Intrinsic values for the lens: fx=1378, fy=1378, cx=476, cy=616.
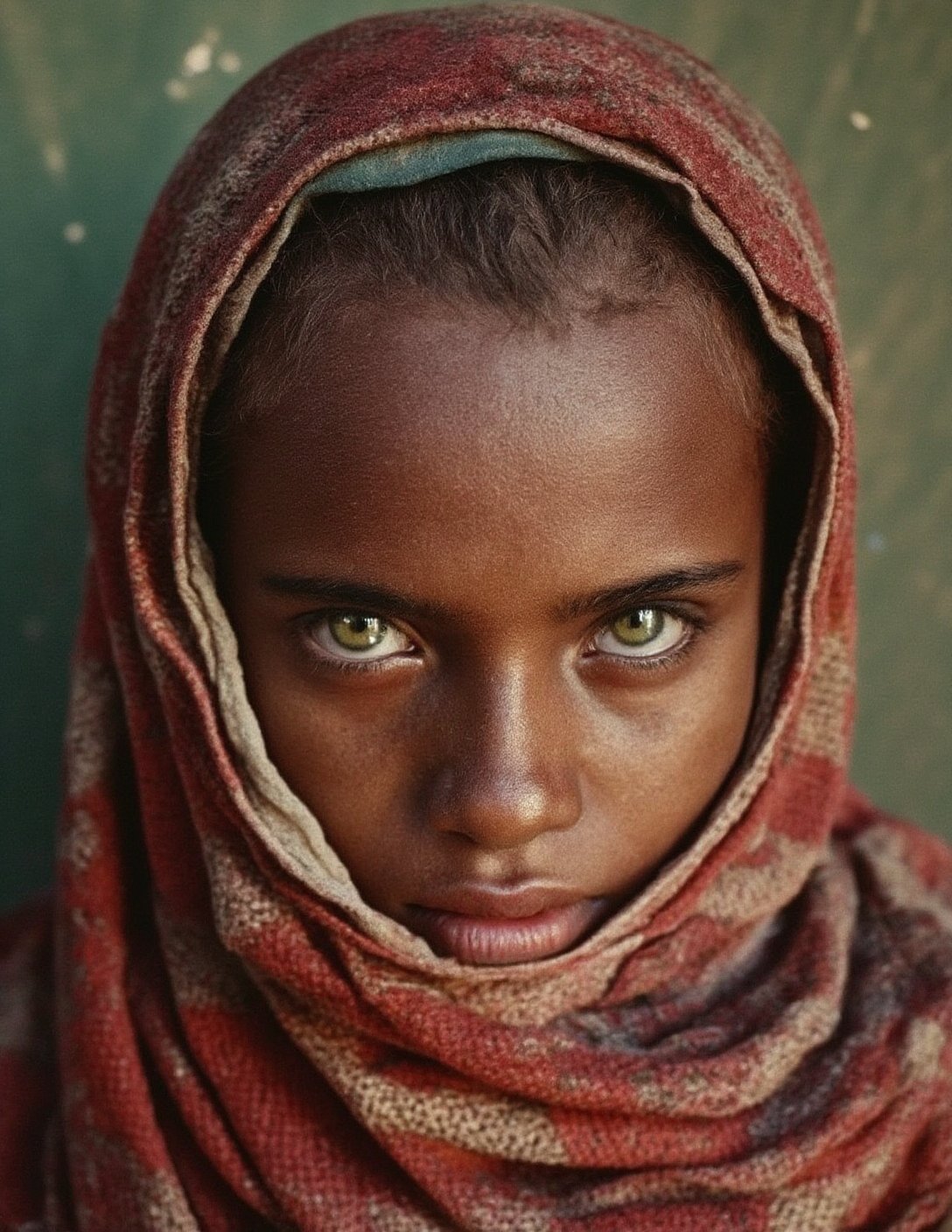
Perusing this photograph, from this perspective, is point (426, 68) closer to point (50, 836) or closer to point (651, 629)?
point (651, 629)

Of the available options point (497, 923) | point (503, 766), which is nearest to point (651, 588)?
point (503, 766)

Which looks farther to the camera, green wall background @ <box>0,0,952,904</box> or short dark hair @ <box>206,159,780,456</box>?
green wall background @ <box>0,0,952,904</box>

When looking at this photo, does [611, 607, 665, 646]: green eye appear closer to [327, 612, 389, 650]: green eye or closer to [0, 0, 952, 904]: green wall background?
[327, 612, 389, 650]: green eye

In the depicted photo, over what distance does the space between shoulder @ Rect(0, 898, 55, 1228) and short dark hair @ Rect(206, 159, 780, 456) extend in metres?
0.58

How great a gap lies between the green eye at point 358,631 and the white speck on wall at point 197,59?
0.73m

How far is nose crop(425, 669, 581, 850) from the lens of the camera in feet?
2.90

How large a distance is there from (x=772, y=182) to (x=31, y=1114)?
3.04 feet

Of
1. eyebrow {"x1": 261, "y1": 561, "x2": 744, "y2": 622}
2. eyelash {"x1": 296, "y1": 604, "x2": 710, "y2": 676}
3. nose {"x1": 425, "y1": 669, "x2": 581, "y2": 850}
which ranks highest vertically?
eyebrow {"x1": 261, "y1": 561, "x2": 744, "y2": 622}

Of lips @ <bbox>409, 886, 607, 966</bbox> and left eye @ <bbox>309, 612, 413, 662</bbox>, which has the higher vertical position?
left eye @ <bbox>309, 612, 413, 662</bbox>

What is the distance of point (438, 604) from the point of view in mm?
888

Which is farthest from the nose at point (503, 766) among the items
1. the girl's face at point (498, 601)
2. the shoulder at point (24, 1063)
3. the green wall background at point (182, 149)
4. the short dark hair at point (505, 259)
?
the green wall background at point (182, 149)

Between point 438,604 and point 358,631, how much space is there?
8 centimetres

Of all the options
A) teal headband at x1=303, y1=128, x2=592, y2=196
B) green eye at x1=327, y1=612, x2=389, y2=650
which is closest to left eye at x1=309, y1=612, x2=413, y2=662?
green eye at x1=327, y1=612, x2=389, y2=650

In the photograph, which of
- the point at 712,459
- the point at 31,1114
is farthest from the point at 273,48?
the point at 31,1114
